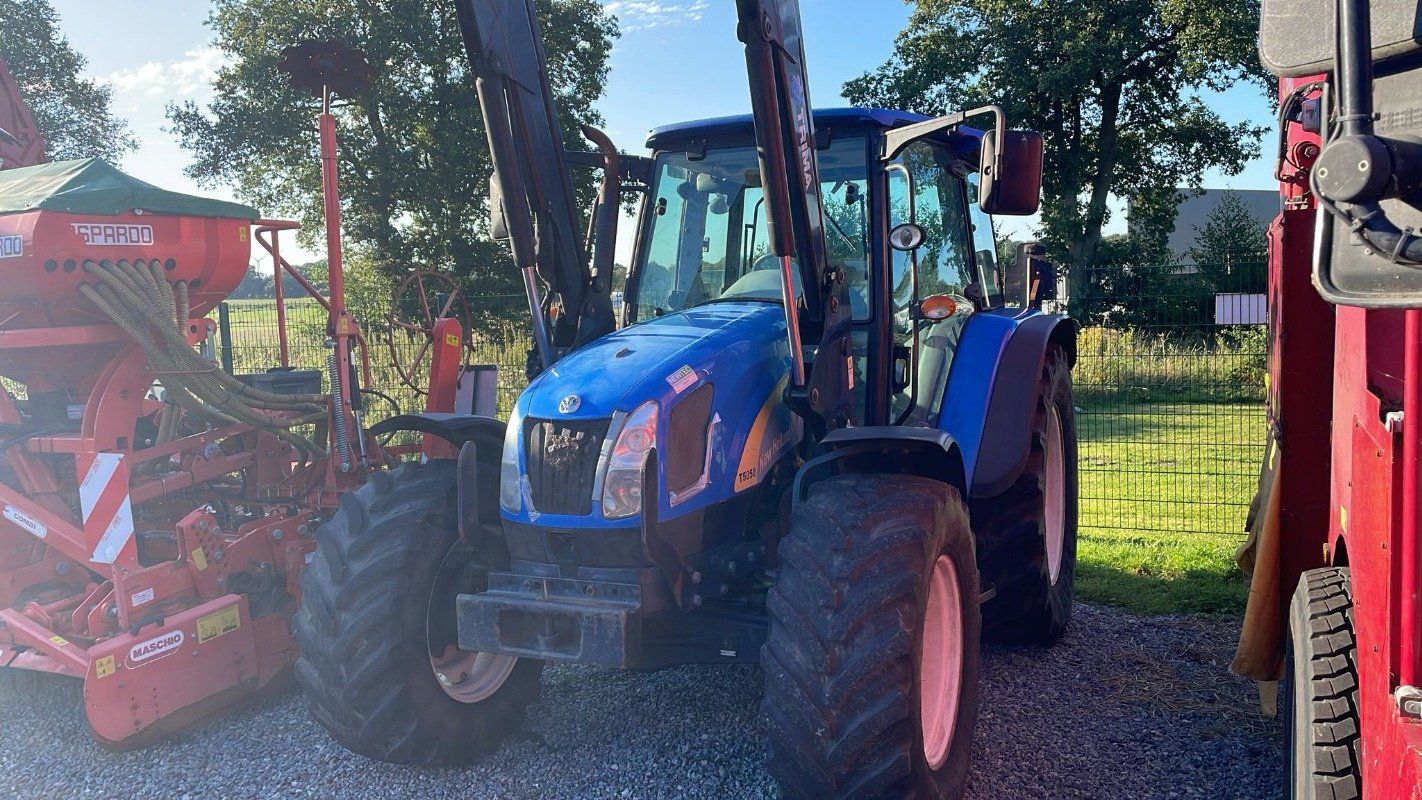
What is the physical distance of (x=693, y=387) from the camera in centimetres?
327

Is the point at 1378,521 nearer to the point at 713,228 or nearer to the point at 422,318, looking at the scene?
the point at 713,228

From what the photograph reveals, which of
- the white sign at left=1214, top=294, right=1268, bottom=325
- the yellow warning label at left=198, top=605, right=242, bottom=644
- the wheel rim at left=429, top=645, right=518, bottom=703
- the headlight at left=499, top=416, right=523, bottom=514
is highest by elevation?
the white sign at left=1214, top=294, right=1268, bottom=325

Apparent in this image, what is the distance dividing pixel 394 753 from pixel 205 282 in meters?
2.62

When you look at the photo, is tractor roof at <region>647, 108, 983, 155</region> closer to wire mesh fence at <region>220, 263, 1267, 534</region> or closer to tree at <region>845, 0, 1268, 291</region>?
wire mesh fence at <region>220, 263, 1267, 534</region>

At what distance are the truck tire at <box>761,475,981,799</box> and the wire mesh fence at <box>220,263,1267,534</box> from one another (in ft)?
12.0

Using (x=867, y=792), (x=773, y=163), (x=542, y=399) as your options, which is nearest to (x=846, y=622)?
(x=867, y=792)

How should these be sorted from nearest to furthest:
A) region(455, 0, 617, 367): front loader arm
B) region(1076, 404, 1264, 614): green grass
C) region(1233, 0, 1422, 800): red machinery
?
1. region(1233, 0, 1422, 800): red machinery
2. region(455, 0, 617, 367): front loader arm
3. region(1076, 404, 1264, 614): green grass

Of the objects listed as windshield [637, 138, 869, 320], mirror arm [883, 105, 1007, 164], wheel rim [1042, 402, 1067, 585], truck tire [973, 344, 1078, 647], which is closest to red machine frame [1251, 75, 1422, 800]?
mirror arm [883, 105, 1007, 164]

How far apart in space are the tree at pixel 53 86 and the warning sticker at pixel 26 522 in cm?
1967

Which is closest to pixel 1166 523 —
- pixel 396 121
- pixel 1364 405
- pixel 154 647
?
pixel 1364 405

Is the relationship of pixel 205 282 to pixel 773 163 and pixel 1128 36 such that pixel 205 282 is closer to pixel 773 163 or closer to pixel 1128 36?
pixel 773 163

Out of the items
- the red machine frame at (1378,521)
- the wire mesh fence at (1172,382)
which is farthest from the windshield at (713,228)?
the wire mesh fence at (1172,382)

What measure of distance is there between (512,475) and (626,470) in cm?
41

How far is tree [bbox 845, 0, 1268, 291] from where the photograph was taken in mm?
24562
